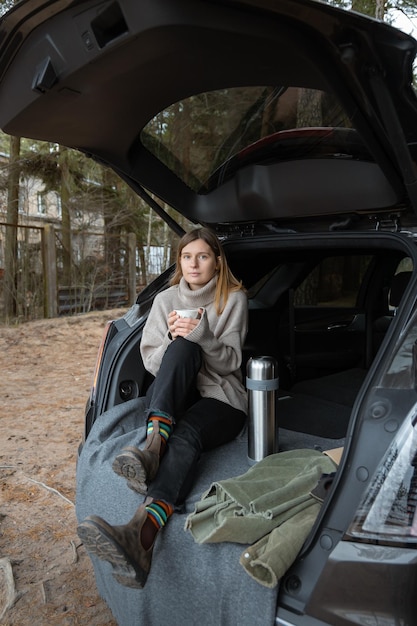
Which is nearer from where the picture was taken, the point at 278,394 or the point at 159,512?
the point at 159,512

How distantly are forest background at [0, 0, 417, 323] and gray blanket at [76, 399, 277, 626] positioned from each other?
6203 millimetres

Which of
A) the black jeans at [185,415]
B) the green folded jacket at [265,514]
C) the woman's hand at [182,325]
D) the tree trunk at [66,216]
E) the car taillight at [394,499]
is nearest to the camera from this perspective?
the car taillight at [394,499]

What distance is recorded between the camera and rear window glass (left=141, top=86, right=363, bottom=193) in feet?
6.13

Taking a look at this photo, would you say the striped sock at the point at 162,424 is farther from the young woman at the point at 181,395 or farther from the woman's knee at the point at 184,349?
the woman's knee at the point at 184,349

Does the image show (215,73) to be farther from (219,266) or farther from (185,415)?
(185,415)

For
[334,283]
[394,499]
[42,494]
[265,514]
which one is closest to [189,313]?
[265,514]

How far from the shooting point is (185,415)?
2.10m

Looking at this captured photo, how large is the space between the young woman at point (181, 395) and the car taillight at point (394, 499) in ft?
2.18

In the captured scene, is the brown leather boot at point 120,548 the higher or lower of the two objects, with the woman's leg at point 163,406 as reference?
lower

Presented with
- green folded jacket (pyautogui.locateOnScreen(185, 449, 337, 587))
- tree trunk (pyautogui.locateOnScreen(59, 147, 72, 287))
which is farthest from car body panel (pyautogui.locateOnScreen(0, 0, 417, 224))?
tree trunk (pyautogui.locateOnScreen(59, 147, 72, 287))

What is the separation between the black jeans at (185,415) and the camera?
1.81 m

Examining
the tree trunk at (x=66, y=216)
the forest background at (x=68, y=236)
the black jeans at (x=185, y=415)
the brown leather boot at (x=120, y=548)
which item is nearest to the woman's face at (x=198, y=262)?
the black jeans at (x=185, y=415)

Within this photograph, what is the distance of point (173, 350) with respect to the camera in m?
2.12

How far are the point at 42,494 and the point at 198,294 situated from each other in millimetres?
1555
